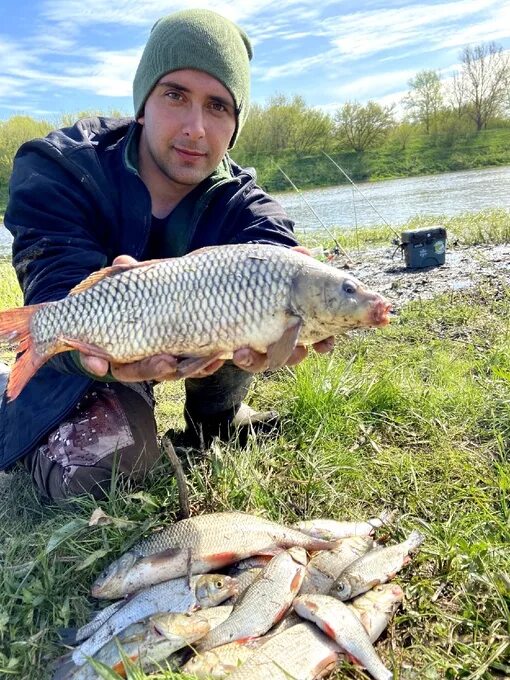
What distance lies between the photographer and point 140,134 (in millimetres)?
1934

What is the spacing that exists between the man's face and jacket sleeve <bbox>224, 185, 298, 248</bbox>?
18cm

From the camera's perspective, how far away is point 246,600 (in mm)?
1228

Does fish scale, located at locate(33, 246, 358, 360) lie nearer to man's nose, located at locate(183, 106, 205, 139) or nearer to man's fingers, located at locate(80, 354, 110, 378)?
man's fingers, located at locate(80, 354, 110, 378)

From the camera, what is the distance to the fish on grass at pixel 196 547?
131cm

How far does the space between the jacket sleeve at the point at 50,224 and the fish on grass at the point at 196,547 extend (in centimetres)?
49

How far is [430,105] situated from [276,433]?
2617 cm

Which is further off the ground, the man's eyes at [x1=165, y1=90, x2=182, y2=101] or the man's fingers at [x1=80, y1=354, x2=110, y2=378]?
the man's eyes at [x1=165, y1=90, x2=182, y2=101]

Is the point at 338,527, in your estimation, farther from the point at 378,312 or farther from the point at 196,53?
the point at 196,53

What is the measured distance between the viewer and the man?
165 cm

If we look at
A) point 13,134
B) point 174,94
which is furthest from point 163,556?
point 13,134

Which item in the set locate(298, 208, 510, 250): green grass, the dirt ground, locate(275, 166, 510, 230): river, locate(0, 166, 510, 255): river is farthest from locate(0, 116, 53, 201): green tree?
the dirt ground

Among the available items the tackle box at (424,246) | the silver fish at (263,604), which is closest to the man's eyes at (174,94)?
the silver fish at (263,604)

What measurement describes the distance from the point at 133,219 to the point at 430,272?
9.61ft

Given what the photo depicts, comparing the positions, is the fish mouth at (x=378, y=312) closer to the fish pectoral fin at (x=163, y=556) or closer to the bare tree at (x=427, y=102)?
the fish pectoral fin at (x=163, y=556)
